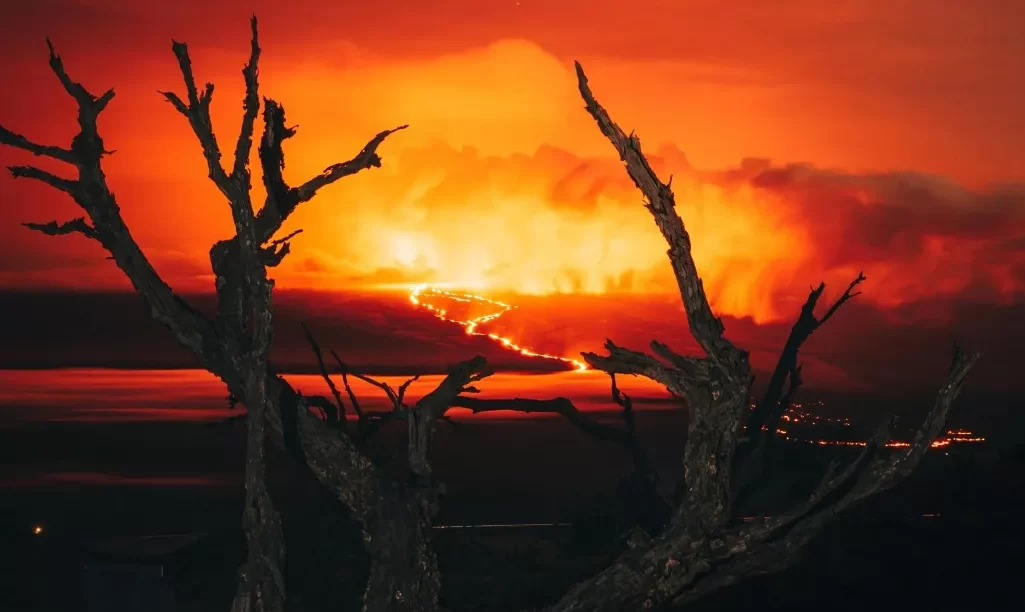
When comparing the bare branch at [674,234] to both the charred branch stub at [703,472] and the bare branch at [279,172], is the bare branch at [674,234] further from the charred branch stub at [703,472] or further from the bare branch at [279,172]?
the bare branch at [279,172]

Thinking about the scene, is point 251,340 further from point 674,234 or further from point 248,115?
point 674,234

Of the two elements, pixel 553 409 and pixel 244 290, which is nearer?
pixel 244 290

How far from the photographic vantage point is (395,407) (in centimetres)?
1276

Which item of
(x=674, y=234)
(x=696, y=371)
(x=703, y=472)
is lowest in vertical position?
(x=703, y=472)

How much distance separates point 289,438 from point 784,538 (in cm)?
517

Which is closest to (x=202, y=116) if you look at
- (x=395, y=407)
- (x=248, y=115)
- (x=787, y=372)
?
(x=248, y=115)

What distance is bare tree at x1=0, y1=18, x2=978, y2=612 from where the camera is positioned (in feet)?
36.9

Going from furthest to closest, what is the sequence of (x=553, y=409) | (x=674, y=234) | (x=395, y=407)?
1. (x=553, y=409)
2. (x=395, y=407)
3. (x=674, y=234)

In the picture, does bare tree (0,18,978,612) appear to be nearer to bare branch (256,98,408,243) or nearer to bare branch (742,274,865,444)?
bare branch (256,98,408,243)

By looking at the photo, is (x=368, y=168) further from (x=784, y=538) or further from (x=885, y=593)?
(x=885, y=593)

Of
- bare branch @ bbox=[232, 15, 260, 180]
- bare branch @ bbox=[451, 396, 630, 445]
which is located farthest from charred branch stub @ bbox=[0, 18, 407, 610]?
bare branch @ bbox=[451, 396, 630, 445]

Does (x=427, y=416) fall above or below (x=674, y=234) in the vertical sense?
below

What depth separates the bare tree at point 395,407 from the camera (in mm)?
11250

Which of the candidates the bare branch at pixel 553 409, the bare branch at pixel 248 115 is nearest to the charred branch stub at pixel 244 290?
the bare branch at pixel 248 115
